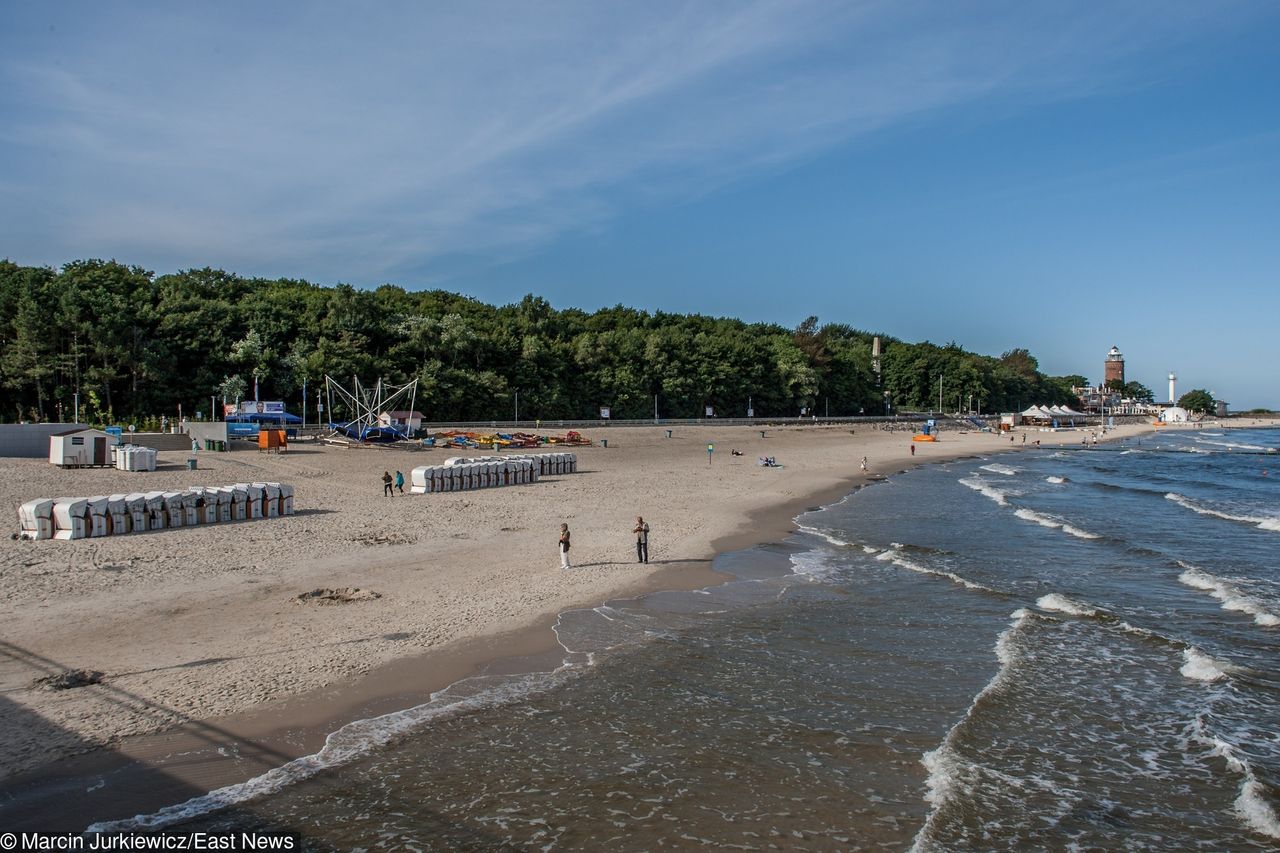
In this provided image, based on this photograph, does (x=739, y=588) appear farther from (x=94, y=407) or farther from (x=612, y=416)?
(x=612, y=416)

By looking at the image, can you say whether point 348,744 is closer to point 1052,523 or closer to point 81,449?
point 1052,523

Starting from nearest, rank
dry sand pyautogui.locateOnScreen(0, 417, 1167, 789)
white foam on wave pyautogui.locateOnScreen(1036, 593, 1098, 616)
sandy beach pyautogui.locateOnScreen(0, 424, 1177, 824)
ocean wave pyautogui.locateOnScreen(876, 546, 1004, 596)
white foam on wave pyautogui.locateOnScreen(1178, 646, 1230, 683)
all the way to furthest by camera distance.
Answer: sandy beach pyautogui.locateOnScreen(0, 424, 1177, 824) → dry sand pyautogui.locateOnScreen(0, 417, 1167, 789) → white foam on wave pyautogui.locateOnScreen(1178, 646, 1230, 683) → white foam on wave pyautogui.locateOnScreen(1036, 593, 1098, 616) → ocean wave pyautogui.locateOnScreen(876, 546, 1004, 596)

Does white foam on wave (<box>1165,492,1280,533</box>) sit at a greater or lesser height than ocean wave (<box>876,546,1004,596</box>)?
lesser

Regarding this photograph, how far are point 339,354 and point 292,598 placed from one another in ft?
209

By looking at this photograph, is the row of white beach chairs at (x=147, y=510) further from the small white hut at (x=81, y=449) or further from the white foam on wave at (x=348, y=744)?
the small white hut at (x=81, y=449)

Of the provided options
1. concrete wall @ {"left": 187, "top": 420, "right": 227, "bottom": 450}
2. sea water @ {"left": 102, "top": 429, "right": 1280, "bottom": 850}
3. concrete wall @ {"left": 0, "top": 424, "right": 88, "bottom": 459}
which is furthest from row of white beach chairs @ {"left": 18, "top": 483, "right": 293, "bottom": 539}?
concrete wall @ {"left": 187, "top": 420, "right": 227, "bottom": 450}

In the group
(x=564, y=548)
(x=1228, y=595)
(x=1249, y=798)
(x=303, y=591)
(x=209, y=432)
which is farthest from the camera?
(x=209, y=432)

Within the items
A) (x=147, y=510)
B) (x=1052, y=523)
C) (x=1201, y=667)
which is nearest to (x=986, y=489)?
(x=1052, y=523)

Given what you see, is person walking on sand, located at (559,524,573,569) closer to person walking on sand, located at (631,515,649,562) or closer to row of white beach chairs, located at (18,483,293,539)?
person walking on sand, located at (631,515,649,562)

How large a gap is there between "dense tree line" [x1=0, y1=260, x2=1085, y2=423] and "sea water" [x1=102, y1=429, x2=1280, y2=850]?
208 ft

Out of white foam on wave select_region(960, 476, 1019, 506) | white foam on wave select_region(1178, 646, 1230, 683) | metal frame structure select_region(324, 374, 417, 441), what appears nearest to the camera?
white foam on wave select_region(1178, 646, 1230, 683)

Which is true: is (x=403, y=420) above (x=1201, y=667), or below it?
above

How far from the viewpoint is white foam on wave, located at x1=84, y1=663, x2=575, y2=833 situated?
342 inches

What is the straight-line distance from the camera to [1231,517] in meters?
35.2
